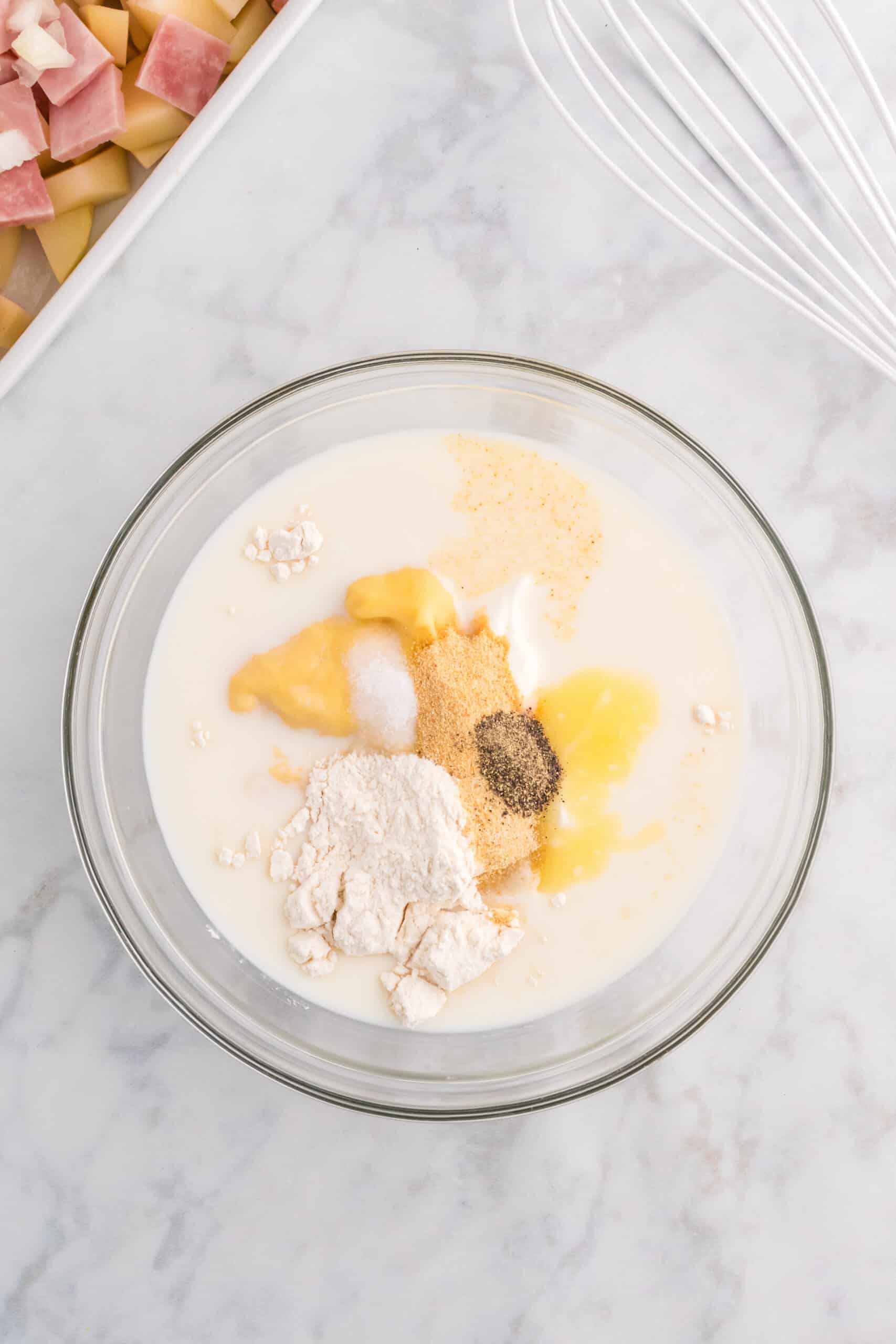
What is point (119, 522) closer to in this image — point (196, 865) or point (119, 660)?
point (119, 660)

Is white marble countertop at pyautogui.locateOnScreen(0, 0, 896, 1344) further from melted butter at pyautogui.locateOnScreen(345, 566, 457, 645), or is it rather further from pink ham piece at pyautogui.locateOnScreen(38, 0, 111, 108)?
melted butter at pyautogui.locateOnScreen(345, 566, 457, 645)

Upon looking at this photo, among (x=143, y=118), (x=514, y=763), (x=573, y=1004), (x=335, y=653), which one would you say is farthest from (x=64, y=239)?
(x=573, y=1004)

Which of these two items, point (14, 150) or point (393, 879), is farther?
point (14, 150)

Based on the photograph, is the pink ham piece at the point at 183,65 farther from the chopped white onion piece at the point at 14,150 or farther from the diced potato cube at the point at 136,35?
the chopped white onion piece at the point at 14,150

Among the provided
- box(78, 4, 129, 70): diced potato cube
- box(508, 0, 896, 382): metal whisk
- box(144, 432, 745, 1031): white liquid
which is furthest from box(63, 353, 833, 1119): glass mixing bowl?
box(78, 4, 129, 70): diced potato cube

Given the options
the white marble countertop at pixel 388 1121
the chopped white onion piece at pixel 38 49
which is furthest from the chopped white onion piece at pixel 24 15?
the white marble countertop at pixel 388 1121

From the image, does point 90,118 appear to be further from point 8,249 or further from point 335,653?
point 335,653

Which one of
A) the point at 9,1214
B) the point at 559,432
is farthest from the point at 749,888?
the point at 9,1214
